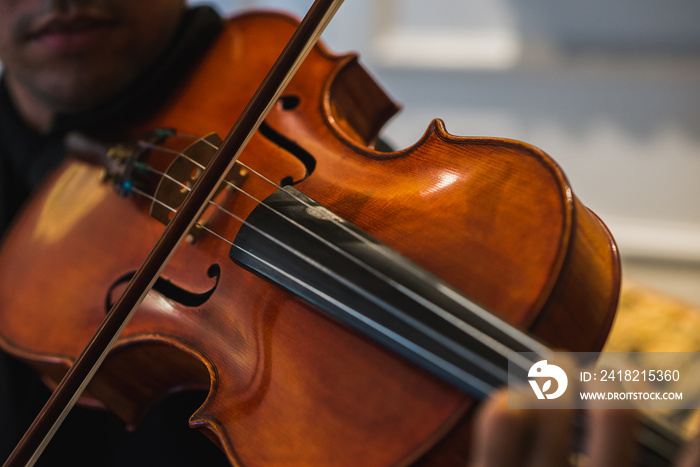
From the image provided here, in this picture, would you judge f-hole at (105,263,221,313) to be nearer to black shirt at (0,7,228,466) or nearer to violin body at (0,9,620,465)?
violin body at (0,9,620,465)

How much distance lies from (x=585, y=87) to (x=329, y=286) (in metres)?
1.14

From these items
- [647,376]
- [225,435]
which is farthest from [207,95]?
[647,376]

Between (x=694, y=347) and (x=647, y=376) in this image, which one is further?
(x=694, y=347)

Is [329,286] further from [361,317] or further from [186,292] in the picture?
[186,292]

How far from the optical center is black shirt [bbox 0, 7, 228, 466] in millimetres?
616

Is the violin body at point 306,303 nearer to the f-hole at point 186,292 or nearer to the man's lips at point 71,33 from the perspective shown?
the f-hole at point 186,292

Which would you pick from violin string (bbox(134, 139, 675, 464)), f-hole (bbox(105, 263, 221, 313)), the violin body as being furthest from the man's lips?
f-hole (bbox(105, 263, 221, 313))

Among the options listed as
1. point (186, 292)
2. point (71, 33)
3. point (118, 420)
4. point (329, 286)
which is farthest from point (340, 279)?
point (71, 33)

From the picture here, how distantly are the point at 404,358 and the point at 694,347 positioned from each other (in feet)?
1.86

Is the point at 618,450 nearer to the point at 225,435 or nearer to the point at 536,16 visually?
the point at 225,435

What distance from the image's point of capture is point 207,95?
65 cm

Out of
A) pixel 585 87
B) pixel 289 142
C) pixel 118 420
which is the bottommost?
pixel 118 420

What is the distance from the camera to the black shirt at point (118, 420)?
0.62 metres

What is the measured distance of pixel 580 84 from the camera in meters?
1.29
